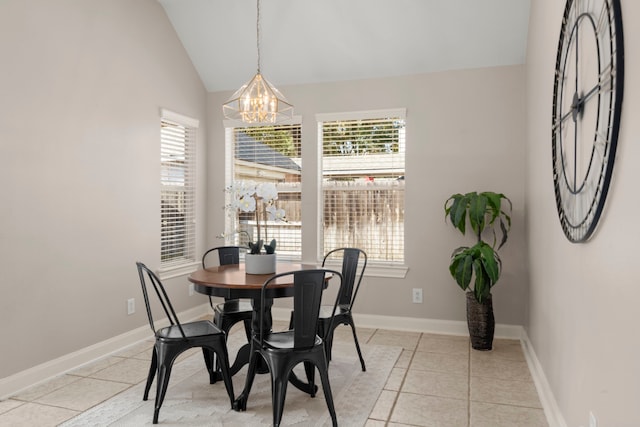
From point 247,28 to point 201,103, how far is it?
3.32 ft

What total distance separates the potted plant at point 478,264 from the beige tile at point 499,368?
235 millimetres

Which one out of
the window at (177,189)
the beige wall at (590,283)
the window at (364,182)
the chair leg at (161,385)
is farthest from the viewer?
the window at (364,182)

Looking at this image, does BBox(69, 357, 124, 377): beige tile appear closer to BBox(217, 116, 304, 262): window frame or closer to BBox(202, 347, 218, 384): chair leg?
BBox(202, 347, 218, 384): chair leg

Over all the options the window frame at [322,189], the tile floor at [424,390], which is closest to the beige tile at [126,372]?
the tile floor at [424,390]

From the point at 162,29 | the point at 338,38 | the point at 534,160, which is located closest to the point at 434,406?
the point at 534,160

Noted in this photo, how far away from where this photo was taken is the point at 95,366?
11.8 ft

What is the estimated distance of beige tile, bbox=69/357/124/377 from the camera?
3.45 metres

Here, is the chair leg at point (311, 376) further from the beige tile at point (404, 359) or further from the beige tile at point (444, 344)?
the beige tile at point (444, 344)

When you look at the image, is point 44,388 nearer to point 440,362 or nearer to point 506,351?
point 440,362

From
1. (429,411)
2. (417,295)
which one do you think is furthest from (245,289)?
(417,295)

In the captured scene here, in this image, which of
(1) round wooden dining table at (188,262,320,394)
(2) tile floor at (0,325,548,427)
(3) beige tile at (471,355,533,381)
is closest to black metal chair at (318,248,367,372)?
(1) round wooden dining table at (188,262,320,394)

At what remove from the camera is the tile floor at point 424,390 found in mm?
2729

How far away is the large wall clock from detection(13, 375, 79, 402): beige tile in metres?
3.19

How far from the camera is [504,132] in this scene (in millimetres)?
4316
